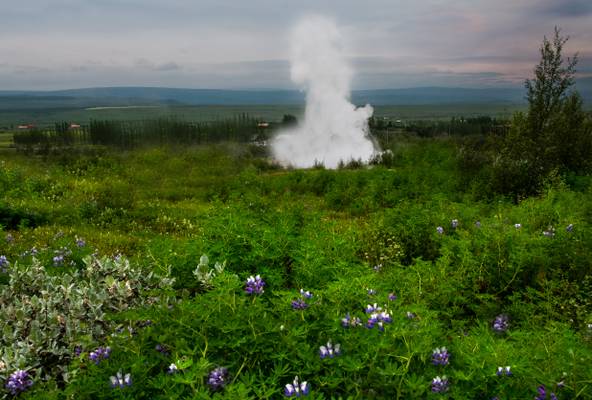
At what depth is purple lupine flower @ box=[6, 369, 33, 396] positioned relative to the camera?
11.5ft

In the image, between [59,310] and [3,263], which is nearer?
[59,310]

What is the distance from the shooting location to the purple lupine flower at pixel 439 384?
2.88 m

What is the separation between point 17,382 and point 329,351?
232cm

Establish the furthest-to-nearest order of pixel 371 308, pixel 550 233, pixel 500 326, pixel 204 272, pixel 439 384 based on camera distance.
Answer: pixel 550 233 < pixel 500 326 < pixel 204 272 < pixel 371 308 < pixel 439 384

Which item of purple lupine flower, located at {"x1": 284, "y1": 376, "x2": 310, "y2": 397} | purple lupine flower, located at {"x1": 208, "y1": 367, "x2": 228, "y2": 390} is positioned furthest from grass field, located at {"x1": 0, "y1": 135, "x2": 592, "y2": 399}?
purple lupine flower, located at {"x1": 284, "y1": 376, "x2": 310, "y2": 397}

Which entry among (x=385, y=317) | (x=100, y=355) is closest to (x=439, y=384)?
(x=385, y=317)

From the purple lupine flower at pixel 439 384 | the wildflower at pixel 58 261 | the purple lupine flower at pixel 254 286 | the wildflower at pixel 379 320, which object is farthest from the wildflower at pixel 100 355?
the wildflower at pixel 58 261

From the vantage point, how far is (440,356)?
3.19m

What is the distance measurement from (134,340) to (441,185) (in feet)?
44.3

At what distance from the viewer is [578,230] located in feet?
24.6

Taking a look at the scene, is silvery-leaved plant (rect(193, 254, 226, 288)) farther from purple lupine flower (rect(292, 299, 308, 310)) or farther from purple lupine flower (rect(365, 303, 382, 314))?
purple lupine flower (rect(365, 303, 382, 314))

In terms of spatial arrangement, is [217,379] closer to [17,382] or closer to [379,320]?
[379,320]

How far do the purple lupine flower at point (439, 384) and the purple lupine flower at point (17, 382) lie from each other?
9.45 ft

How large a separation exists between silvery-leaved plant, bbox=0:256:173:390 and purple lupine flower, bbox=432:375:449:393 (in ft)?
7.19
